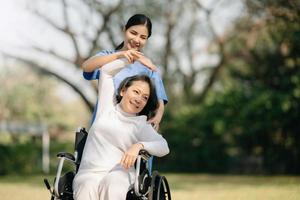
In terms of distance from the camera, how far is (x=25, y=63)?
1986 cm

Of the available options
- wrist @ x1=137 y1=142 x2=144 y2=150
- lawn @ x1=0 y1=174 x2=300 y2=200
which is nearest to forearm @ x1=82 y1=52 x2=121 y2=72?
wrist @ x1=137 y1=142 x2=144 y2=150

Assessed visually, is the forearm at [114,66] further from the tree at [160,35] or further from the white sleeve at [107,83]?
the tree at [160,35]

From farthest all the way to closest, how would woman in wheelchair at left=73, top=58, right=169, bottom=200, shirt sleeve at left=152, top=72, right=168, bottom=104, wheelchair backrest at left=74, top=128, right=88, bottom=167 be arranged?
1. shirt sleeve at left=152, top=72, right=168, bottom=104
2. wheelchair backrest at left=74, top=128, right=88, bottom=167
3. woman in wheelchair at left=73, top=58, right=169, bottom=200

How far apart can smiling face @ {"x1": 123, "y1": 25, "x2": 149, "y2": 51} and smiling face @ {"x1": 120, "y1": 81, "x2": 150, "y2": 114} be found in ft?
1.08

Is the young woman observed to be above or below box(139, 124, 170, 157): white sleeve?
above

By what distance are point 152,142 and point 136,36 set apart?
2.27ft

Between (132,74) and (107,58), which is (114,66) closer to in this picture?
(107,58)

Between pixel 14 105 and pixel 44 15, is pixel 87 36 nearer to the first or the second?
pixel 44 15

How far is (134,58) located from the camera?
3.72 m

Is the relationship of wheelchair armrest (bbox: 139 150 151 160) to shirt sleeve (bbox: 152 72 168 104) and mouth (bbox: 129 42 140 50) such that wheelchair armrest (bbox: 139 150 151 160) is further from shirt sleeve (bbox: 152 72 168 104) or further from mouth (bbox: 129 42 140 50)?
mouth (bbox: 129 42 140 50)

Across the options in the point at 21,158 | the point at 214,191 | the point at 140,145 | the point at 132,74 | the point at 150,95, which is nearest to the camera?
the point at 140,145

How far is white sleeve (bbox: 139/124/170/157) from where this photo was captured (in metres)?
3.57

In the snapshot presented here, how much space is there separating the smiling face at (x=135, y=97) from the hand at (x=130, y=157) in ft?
0.90

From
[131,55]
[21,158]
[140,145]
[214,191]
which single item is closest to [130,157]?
[140,145]
